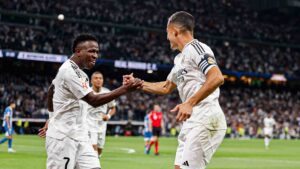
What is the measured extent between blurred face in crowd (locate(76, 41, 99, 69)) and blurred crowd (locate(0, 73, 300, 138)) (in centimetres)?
4193

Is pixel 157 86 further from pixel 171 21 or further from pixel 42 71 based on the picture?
pixel 42 71

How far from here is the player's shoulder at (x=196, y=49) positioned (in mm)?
7750

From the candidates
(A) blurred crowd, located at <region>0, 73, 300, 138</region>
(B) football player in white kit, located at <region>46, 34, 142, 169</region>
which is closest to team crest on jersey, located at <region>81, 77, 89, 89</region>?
(B) football player in white kit, located at <region>46, 34, 142, 169</region>

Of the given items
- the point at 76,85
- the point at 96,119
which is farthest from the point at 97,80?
the point at 76,85

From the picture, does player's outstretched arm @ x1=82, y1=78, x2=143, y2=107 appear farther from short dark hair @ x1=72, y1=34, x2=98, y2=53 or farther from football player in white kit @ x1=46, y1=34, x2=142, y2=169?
short dark hair @ x1=72, y1=34, x2=98, y2=53

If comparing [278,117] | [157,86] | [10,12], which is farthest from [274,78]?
[157,86]

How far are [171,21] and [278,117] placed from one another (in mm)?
62470

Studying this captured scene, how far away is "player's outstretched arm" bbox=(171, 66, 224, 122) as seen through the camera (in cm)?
694

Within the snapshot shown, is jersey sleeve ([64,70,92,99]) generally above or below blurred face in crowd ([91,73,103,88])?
below

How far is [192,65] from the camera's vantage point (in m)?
8.01

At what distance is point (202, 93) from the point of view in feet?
23.6

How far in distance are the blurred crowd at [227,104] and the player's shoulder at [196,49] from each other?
4263 cm

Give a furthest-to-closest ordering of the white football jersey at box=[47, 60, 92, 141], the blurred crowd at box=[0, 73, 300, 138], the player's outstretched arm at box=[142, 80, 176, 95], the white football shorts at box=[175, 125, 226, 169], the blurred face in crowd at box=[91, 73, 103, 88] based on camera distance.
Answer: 1. the blurred crowd at box=[0, 73, 300, 138]
2. the blurred face in crowd at box=[91, 73, 103, 88]
3. the player's outstretched arm at box=[142, 80, 176, 95]
4. the white football jersey at box=[47, 60, 92, 141]
5. the white football shorts at box=[175, 125, 226, 169]

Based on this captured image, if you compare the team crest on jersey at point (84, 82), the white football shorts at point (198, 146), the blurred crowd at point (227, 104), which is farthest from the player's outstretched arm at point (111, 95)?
the blurred crowd at point (227, 104)
